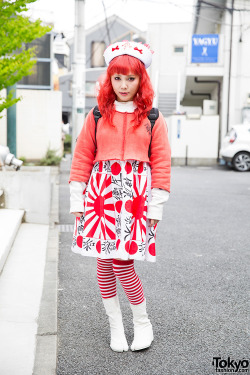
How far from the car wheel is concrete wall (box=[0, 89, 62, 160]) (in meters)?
5.58

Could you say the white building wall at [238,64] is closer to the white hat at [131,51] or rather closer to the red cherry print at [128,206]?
the white hat at [131,51]

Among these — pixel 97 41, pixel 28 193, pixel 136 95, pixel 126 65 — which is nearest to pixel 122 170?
pixel 136 95

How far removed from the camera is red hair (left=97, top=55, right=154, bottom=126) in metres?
2.54

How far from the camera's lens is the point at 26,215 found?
604cm

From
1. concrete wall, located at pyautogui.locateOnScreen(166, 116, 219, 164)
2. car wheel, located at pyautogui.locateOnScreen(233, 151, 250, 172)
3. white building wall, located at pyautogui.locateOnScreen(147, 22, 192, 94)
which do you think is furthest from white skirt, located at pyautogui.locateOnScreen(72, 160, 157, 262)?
white building wall, located at pyautogui.locateOnScreen(147, 22, 192, 94)

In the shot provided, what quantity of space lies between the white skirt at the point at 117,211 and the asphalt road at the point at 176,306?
0.58 meters

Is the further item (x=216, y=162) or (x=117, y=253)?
(x=216, y=162)

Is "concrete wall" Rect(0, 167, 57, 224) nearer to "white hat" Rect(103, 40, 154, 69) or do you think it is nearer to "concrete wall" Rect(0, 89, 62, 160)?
"white hat" Rect(103, 40, 154, 69)

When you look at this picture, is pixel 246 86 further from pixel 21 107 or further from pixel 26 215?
pixel 26 215

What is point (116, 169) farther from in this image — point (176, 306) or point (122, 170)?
point (176, 306)

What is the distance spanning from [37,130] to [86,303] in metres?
11.4

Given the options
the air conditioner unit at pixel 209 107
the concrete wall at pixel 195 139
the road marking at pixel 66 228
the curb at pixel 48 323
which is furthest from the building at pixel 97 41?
the curb at pixel 48 323

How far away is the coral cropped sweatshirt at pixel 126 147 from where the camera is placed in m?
2.56

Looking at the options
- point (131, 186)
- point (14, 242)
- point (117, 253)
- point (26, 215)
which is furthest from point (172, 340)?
point (26, 215)
